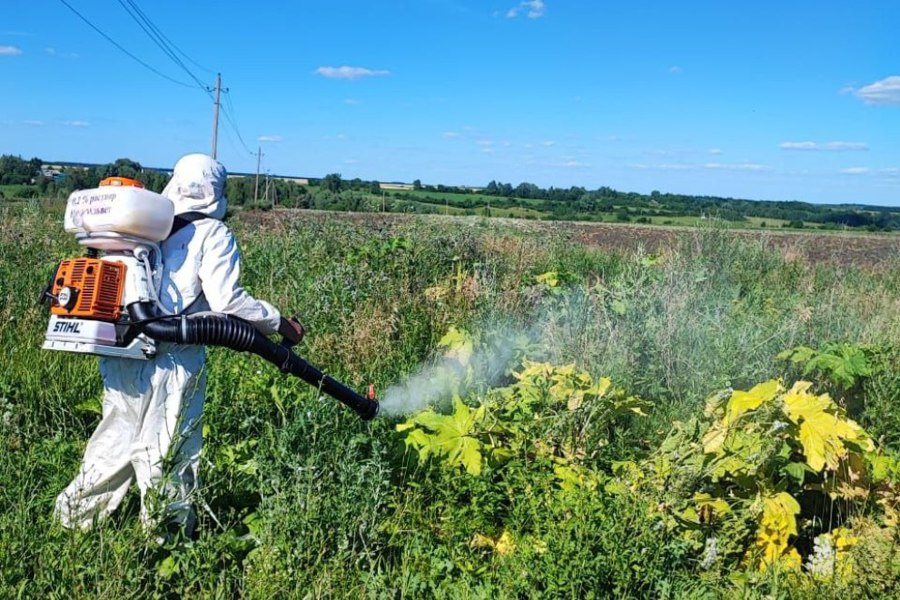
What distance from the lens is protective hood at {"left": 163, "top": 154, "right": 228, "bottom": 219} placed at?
330 centimetres

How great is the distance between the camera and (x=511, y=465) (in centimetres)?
381

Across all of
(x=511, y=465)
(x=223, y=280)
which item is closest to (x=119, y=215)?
(x=223, y=280)

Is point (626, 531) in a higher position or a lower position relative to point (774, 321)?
lower

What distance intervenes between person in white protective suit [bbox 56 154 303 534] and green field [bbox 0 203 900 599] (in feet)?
0.67

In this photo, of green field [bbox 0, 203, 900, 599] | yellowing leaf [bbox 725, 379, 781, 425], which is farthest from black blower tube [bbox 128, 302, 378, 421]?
yellowing leaf [bbox 725, 379, 781, 425]

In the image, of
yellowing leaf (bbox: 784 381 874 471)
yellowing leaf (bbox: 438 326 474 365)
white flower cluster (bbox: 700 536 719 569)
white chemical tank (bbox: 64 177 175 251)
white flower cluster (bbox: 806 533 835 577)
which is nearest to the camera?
white chemical tank (bbox: 64 177 175 251)

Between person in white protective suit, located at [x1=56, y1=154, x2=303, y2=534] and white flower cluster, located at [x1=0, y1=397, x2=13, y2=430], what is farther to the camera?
white flower cluster, located at [x1=0, y1=397, x2=13, y2=430]

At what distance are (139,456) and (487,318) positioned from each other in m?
4.05

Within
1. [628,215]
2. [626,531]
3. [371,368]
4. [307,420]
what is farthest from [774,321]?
[628,215]

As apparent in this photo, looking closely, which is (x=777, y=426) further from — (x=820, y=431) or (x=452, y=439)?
(x=452, y=439)

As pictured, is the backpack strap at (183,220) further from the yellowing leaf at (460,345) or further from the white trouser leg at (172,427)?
the yellowing leaf at (460,345)

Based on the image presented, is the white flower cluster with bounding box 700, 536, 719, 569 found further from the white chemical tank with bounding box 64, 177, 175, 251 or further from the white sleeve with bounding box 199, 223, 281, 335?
the white chemical tank with bounding box 64, 177, 175, 251

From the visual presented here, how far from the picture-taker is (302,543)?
3.16m

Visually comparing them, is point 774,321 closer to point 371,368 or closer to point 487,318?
point 487,318
